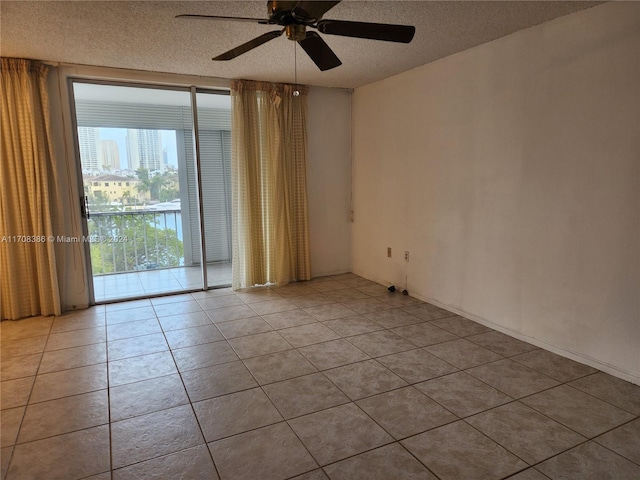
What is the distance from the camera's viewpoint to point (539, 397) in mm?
2348

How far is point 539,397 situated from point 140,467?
2.16 meters

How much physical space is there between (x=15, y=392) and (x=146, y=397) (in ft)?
2.70

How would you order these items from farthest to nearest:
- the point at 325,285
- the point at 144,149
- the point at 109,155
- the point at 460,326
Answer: the point at 144,149 → the point at 109,155 → the point at 325,285 → the point at 460,326

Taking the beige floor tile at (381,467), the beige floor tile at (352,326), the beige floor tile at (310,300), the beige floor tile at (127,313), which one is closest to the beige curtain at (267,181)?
the beige floor tile at (310,300)

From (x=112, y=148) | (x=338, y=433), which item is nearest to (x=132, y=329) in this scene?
(x=338, y=433)

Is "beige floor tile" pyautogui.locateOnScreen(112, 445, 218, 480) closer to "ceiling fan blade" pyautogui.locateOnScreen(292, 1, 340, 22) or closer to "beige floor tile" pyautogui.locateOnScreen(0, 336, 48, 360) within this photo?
"beige floor tile" pyautogui.locateOnScreen(0, 336, 48, 360)

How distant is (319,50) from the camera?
2.33 metres

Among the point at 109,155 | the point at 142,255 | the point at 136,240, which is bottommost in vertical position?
the point at 142,255

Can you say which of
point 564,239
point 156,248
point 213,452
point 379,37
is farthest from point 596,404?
point 156,248

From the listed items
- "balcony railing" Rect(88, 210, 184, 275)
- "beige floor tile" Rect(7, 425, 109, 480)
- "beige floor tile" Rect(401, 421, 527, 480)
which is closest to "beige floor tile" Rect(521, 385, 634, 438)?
"beige floor tile" Rect(401, 421, 527, 480)

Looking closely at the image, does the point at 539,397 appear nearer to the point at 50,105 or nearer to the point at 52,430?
the point at 52,430

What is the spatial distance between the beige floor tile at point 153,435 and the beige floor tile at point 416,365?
4.30 ft

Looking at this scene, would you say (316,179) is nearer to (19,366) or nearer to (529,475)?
(19,366)

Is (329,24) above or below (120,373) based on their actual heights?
above
